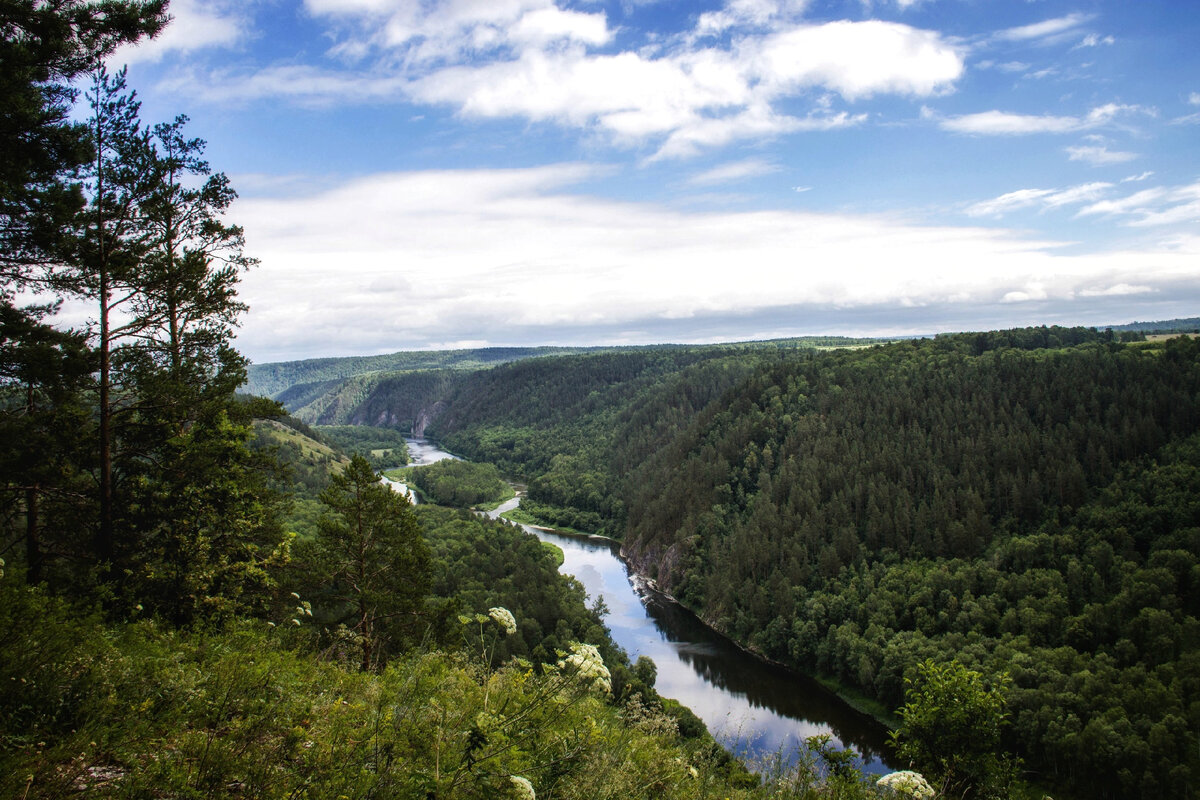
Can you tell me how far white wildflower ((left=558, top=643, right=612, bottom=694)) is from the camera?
6926 mm

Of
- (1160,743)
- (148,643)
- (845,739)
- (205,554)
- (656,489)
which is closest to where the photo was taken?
(148,643)

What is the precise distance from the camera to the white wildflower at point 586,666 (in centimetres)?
693

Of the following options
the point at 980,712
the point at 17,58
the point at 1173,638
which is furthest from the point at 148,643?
the point at 1173,638

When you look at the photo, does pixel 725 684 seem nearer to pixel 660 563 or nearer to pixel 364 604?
pixel 660 563

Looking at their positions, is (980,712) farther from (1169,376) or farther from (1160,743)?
(1169,376)

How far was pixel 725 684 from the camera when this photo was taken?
49.8 meters

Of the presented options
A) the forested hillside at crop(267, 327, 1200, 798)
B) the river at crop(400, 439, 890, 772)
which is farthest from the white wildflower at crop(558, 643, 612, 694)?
the forested hillside at crop(267, 327, 1200, 798)

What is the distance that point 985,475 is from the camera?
66.1 m

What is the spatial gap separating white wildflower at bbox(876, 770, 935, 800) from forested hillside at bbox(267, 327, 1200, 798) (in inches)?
1160

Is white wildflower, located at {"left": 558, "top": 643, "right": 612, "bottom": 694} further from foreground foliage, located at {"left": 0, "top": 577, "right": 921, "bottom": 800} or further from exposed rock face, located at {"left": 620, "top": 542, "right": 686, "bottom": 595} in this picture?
exposed rock face, located at {"left": 620, "top": 542, "right": 686, "bottom": 595}

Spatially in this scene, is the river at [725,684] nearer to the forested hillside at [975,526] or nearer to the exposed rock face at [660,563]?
the exposed rock face at [660,563]

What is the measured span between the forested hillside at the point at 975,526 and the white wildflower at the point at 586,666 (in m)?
32.3

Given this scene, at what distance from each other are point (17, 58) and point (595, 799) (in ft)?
39.6

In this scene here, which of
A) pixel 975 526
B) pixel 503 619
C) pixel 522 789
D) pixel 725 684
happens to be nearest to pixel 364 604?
pixel 503 619
